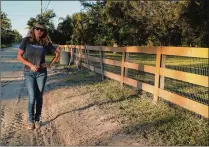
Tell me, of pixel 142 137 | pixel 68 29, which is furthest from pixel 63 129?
pixel 68 29

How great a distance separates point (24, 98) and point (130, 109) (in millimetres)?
3446

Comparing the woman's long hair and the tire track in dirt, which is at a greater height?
the woman's long hair

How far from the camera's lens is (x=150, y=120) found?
7066 mm

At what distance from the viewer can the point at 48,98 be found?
1050cm

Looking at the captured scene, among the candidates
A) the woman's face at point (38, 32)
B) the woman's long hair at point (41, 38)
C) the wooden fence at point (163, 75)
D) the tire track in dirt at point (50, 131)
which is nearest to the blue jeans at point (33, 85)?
the tire track in dirt at point (50, 131)

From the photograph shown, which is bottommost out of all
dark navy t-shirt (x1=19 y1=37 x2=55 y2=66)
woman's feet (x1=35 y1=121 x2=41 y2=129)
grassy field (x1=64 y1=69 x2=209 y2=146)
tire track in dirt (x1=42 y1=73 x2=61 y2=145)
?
tire track in dirt (x1=42 y1=73 x2=61 y2=145)

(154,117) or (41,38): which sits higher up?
(41,38)

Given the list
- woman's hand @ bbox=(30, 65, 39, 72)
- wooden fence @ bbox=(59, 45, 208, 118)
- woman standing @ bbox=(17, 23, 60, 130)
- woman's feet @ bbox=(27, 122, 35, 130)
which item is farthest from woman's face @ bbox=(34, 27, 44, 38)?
wooden fence @ bbox=(59, 45, 208, 118)

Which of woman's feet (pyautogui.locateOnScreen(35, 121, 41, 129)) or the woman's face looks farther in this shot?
woman's feet (pyautogui.locateOnScreen(35, 121, 41, 129))

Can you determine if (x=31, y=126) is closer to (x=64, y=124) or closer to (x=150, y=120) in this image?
(x=64, y=124)

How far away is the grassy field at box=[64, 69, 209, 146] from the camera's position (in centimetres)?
588

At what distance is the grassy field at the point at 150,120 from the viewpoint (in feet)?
19.3

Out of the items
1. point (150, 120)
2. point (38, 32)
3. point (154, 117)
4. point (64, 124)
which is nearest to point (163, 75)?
point (154, 117)

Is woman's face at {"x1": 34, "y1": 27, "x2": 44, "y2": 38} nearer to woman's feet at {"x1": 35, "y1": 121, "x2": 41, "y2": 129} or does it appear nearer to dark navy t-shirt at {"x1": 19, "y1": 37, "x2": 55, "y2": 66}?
dark navy t-shirt at {"x1": 19, "y1": 37, "x2": 55, "y2": 66}
